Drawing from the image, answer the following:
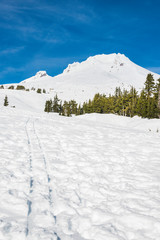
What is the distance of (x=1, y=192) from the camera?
4.19 metres

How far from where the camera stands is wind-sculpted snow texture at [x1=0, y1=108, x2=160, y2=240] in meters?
3.16

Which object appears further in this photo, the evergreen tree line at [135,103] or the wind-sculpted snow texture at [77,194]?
the evergreen tree line at [135,103]

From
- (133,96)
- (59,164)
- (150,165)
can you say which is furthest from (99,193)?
(133,96)

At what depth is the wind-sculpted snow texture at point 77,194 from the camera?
3.16 metres

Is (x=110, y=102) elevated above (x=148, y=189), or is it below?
above

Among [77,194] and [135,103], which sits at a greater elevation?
[135,103]

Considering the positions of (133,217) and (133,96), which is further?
(133,96)

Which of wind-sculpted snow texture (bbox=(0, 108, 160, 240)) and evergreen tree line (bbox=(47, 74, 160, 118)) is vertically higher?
evergreen tree line (bbox=(47, 74, 160, 118))

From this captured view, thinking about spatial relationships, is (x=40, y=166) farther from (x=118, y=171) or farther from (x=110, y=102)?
(x=110, y=102)

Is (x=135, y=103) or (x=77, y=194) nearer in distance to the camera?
(x=77, y=194)

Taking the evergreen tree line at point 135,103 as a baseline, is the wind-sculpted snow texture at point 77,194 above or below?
below

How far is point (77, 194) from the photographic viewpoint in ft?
14.5

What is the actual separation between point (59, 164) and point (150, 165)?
361cm

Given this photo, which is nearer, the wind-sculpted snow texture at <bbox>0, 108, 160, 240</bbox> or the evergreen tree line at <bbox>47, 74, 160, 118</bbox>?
the wind-sculpted snow texture at <bbox>0, 108, 160, 240</bbox>
